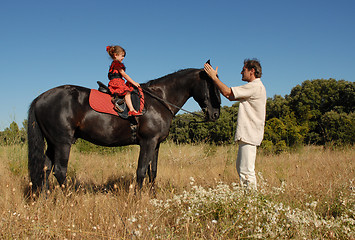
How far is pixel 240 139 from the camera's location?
3.66 m

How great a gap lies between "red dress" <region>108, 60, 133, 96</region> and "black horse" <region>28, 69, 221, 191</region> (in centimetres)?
42

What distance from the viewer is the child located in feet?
13.8

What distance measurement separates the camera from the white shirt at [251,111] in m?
3.61

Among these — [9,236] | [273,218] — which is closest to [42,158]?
[9,236]

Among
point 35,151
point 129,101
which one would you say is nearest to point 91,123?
point 129,101

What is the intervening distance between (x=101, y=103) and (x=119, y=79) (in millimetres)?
512

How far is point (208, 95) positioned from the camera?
457cm

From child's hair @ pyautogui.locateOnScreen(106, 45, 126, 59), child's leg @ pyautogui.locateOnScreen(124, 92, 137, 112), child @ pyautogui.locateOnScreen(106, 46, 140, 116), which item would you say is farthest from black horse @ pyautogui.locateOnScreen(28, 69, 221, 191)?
child's hair @ pyautogui.locateOnScreen(106, 45, 126, 59)

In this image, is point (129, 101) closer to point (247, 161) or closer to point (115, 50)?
point (115, 50)

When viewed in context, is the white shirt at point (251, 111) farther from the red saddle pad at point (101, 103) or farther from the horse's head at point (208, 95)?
the red saddle pad at point (101, 103)

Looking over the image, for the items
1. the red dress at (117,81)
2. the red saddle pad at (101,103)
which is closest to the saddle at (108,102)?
the red saddle pad at (101,103)

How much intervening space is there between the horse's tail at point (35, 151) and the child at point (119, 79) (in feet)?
4.45

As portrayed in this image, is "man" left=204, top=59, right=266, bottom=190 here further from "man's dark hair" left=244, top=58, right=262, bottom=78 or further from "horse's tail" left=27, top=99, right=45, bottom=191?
"horse's tail" left=27, top=99, right=45, bottom=191

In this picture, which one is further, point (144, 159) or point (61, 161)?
point (144, 159)
